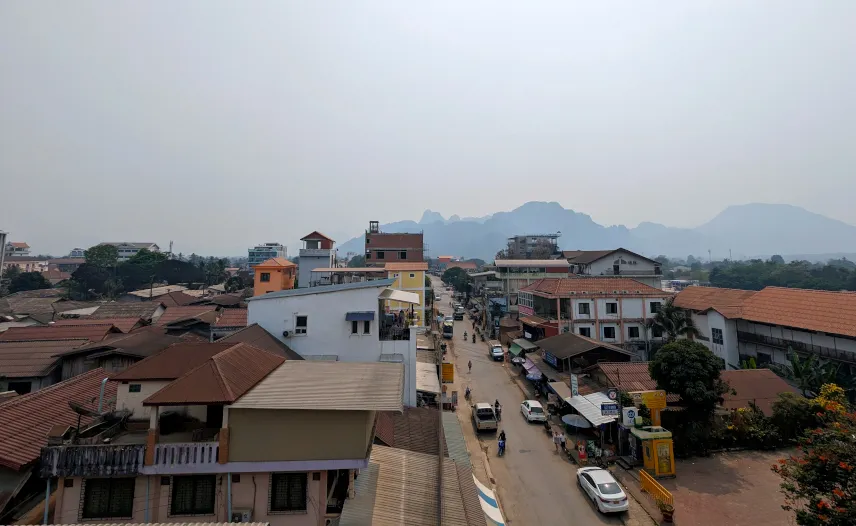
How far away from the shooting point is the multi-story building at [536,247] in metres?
76.2

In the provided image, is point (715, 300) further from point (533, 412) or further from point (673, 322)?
point (533, 412)

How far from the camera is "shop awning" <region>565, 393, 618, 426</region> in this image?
17.5 meters

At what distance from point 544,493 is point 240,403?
41.0ft

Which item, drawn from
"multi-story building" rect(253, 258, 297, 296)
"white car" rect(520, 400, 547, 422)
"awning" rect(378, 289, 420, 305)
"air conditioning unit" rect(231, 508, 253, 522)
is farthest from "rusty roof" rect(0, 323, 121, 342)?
"white car" rect(520, 400, 547, 422)

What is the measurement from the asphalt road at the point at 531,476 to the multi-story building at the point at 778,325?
1933 cm

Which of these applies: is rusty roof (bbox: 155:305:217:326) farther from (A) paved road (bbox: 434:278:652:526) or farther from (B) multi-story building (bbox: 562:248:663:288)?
(B) multi-story building (bbox: 562:248:663:288)

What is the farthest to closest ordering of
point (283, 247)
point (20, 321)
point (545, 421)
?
point (283, 247), point (20, 321), point (545, 421)

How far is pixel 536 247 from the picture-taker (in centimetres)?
8281

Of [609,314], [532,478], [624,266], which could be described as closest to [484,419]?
[532,478]

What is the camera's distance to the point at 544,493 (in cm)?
1502

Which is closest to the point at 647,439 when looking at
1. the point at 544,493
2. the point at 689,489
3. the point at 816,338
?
the point at 689,489

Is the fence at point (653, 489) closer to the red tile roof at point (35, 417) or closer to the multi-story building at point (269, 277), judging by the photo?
the red tile roof at point (35, 417)

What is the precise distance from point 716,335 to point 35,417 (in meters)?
43.3

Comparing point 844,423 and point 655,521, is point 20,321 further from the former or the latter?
point 844,423
